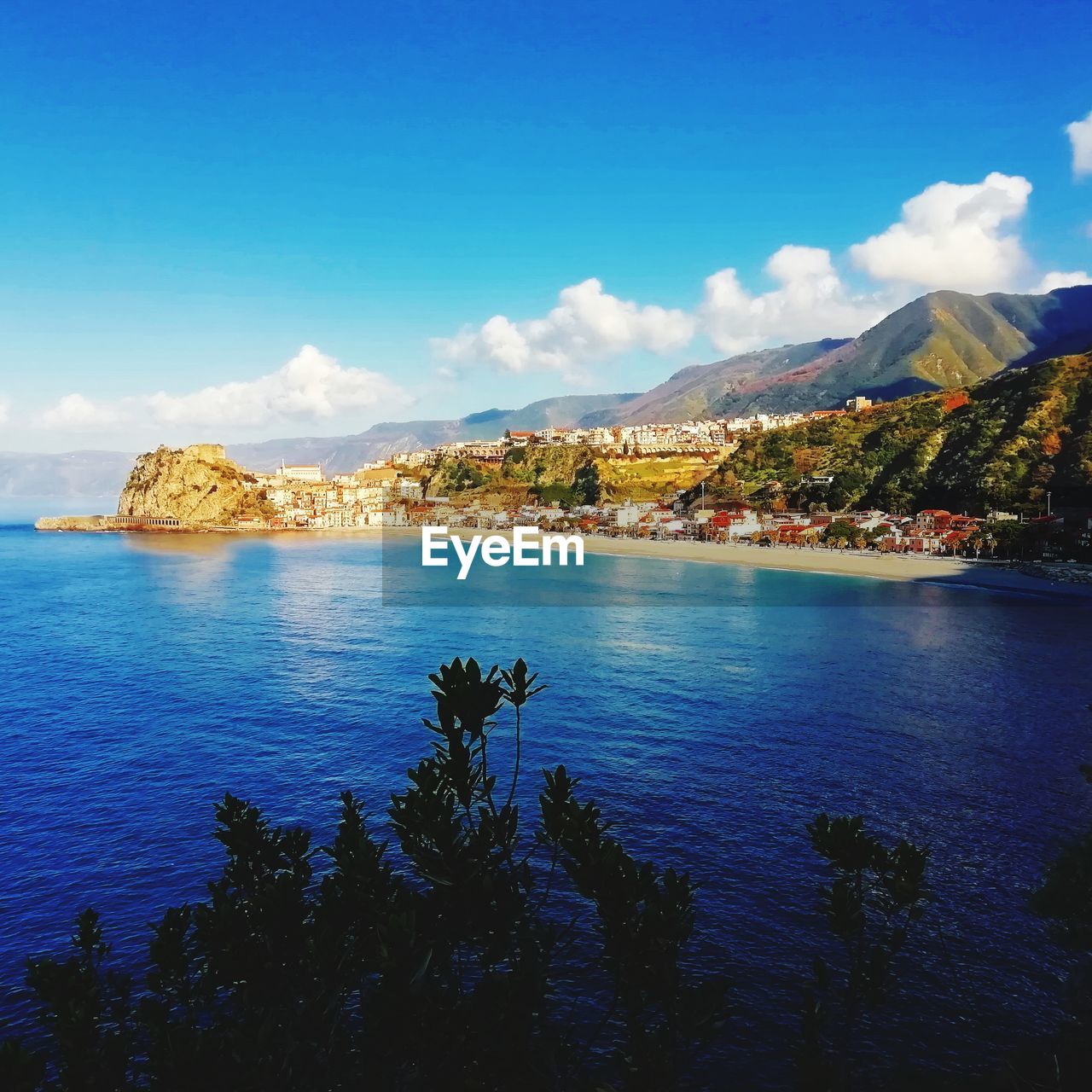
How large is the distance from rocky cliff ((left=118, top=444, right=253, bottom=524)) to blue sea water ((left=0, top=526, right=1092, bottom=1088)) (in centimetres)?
12474

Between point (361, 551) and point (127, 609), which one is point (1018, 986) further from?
point (361, 551)

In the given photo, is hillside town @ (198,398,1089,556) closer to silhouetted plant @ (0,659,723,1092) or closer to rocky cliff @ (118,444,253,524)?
rocky cliff @ (118,444,253,524)

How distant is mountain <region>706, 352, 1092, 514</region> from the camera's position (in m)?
92.9

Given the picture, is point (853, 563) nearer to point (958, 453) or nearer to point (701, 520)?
point (958, 453)

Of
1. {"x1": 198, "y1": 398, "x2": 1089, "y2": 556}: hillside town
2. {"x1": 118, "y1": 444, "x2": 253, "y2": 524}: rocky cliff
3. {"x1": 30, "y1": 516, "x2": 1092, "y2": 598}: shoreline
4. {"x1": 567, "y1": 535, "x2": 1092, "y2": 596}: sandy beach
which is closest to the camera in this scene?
{"x1": 30, "y1": 516, "x2": 1092, "y2": 598}: shoreline

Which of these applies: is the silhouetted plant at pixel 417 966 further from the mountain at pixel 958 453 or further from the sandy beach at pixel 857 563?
the mountain at pixel 958 453

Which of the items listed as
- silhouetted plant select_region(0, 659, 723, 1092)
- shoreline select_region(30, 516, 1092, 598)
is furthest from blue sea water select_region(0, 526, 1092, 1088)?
shoreline select_region(30, 516, 1092, 598)

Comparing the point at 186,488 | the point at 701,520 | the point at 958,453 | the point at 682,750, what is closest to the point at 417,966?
the point at 682,750

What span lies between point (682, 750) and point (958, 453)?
336ft

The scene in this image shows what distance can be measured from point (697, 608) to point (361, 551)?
255ft

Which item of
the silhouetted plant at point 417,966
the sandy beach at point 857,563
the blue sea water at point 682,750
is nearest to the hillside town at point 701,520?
the sandy beach at point 857,563

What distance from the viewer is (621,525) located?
141500 mm

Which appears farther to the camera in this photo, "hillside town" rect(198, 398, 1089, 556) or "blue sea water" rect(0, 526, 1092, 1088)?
"hillside town" rect(198, 398, 1089, 556)

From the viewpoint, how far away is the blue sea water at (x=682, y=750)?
48.5ft
